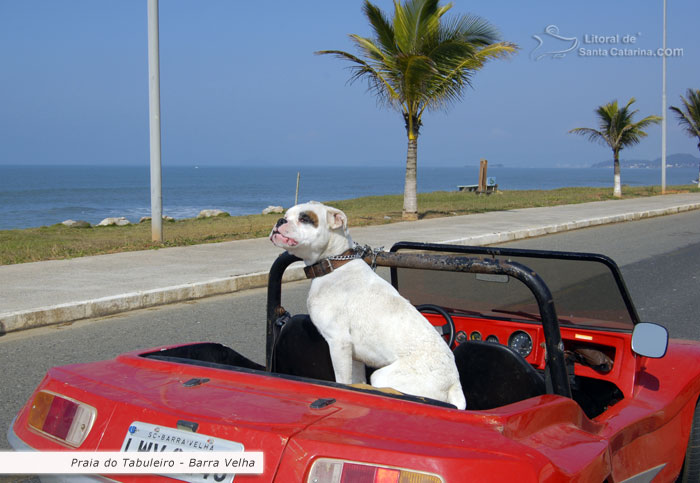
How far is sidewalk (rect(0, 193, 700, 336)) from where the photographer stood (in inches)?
312

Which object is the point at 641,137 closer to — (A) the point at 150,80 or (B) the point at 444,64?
(B) the point at 444,64

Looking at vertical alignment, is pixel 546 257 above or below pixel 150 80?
below

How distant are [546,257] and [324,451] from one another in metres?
1.87

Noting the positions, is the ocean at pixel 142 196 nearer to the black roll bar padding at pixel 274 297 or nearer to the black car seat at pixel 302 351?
the black roll bar padding at pixel 274 297

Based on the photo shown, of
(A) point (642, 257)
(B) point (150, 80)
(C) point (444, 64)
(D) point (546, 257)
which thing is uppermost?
(C) point (444, 64)

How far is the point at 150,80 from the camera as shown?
13.9 metres

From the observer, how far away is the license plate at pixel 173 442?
1.90 m

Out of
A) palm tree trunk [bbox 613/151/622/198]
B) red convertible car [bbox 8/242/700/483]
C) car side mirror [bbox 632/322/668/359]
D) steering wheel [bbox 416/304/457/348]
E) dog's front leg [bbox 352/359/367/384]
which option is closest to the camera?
red convertible car [bbox 8/242/700/483]

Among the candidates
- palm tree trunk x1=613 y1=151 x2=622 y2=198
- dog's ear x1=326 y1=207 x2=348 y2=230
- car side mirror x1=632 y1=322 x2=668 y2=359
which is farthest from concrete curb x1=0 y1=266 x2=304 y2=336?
palm tree trunk x1=613 y1=151 x2=622 y2=198

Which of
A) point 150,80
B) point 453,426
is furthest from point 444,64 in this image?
point 453,426

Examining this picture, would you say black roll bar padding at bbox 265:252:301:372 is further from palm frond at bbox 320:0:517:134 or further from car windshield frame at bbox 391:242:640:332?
palm frond at bbox 320:0:517:134

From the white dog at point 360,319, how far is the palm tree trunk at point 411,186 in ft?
55.4
